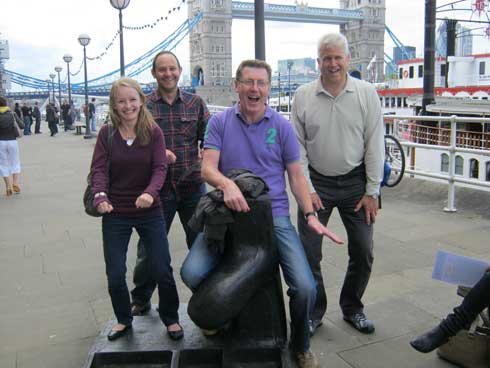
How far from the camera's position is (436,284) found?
153 inches

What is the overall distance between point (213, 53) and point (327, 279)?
102206mm

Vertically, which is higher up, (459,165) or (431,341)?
(459,165)

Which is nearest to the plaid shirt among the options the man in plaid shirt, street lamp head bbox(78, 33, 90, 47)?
the man in plaid shirt

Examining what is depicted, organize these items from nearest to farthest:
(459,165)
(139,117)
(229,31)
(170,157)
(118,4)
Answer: (139,117) → (170,157) → (459,165) → (118,4) → (229,31)

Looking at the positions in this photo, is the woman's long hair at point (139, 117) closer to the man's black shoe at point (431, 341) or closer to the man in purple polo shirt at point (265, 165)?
the man in purple polo shirt at point (265, 165)

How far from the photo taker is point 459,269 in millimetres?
2695

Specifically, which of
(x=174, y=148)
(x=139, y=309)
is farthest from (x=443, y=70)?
(x=139, y=309)

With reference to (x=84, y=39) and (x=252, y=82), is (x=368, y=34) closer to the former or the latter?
(x=84, y=39)

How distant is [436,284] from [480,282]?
4.60 feet

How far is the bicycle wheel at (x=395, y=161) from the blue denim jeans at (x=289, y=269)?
193 inches

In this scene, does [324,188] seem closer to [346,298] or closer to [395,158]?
[346,298]

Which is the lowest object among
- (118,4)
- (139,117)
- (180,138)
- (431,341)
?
(431,341)

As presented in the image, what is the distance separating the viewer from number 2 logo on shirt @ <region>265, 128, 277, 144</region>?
261 centimetres

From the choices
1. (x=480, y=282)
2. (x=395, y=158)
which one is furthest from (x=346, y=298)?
(x=395, y=158)
